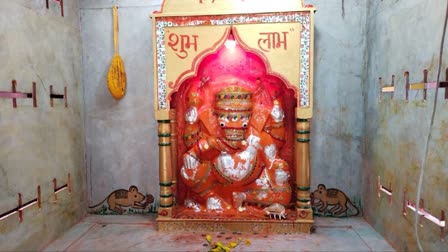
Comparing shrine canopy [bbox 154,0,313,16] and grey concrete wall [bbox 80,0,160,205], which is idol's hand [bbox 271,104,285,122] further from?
grey concrete wall [bbox 80,0,160,205]

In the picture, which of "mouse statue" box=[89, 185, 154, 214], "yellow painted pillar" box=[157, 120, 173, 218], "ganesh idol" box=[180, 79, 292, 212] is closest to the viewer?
"yellow painted pillar" box=[157, 120, 173, 218]

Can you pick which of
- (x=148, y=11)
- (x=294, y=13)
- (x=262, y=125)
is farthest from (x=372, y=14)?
(x=148, y=11)

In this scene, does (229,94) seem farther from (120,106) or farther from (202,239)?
(202,239)

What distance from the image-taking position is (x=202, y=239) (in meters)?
3.56

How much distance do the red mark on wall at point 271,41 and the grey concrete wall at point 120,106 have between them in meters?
1.49

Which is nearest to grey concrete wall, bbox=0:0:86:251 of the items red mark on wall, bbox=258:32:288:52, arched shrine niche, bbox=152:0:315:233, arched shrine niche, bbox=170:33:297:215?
arched shrine niche, bbox=152:0:315:233

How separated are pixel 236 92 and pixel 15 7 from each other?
218 centimetres

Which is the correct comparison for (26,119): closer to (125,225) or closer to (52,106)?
(52,106)

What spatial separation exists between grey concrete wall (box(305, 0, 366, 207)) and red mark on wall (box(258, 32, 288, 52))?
0.81 metres

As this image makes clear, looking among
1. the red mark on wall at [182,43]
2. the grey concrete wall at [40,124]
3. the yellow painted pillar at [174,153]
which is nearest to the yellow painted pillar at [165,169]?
the yellow painted pillar at [174,153]

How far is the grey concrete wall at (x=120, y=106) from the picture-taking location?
4359mm

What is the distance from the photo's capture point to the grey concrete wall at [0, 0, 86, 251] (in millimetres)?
2926

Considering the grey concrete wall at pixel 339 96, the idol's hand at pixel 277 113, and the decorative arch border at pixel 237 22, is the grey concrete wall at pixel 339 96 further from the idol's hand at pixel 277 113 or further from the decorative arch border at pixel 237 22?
the decorative arch border at pixel 237 22

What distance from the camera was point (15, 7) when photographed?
120 inches
